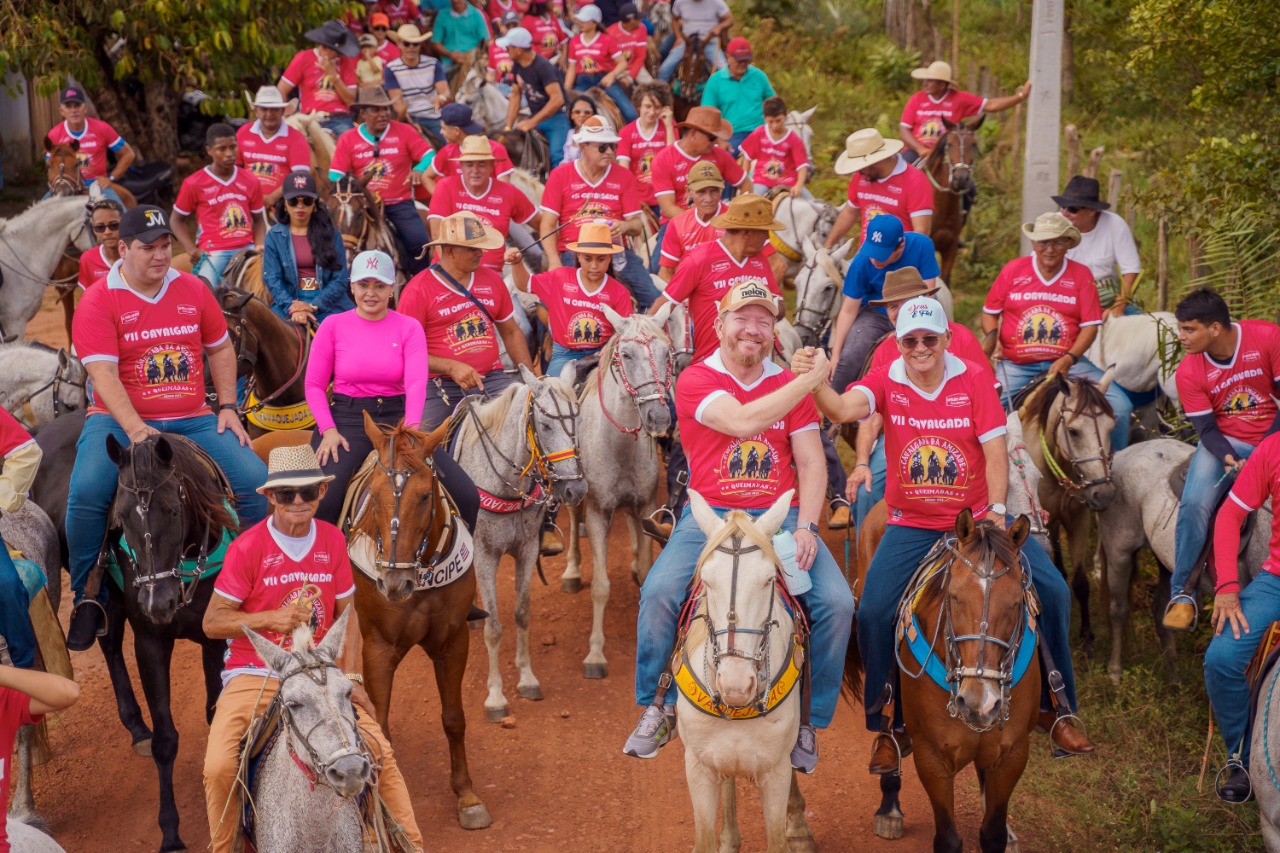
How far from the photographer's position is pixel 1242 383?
8938 mm

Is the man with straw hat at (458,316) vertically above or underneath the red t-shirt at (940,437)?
above

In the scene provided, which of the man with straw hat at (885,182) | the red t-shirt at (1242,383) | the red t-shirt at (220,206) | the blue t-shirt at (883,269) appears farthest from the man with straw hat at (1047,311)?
the red t-shirt at (220,206)

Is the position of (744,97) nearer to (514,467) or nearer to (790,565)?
(514,467)

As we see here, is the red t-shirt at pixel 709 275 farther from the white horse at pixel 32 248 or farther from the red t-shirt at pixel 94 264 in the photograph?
the white horse at pixel 32 248

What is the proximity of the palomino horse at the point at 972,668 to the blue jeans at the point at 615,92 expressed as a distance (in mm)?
14909

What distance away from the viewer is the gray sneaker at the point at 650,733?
6.93 m

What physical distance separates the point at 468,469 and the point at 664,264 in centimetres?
350

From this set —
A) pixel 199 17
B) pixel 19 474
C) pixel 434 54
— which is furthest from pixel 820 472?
pixel 434 54

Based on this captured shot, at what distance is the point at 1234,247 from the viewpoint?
11.5 meters

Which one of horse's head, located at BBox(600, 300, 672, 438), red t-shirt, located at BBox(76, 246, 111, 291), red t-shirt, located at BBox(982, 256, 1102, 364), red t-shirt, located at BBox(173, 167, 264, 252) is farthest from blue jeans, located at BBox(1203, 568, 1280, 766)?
red t-shirt, located at BBox(173, 167, 264, 252)

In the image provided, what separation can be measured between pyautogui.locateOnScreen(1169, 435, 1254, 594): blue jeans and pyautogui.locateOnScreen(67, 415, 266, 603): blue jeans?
6381 mm

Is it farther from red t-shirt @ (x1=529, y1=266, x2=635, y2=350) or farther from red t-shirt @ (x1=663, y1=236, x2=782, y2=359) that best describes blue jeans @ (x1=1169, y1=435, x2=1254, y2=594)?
red t-shirt @ (x1=529, y1=266, x2=635, y2=350)

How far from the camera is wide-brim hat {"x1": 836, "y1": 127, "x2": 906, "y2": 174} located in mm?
12523

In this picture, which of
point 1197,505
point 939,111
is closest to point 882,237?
point 1197,505
